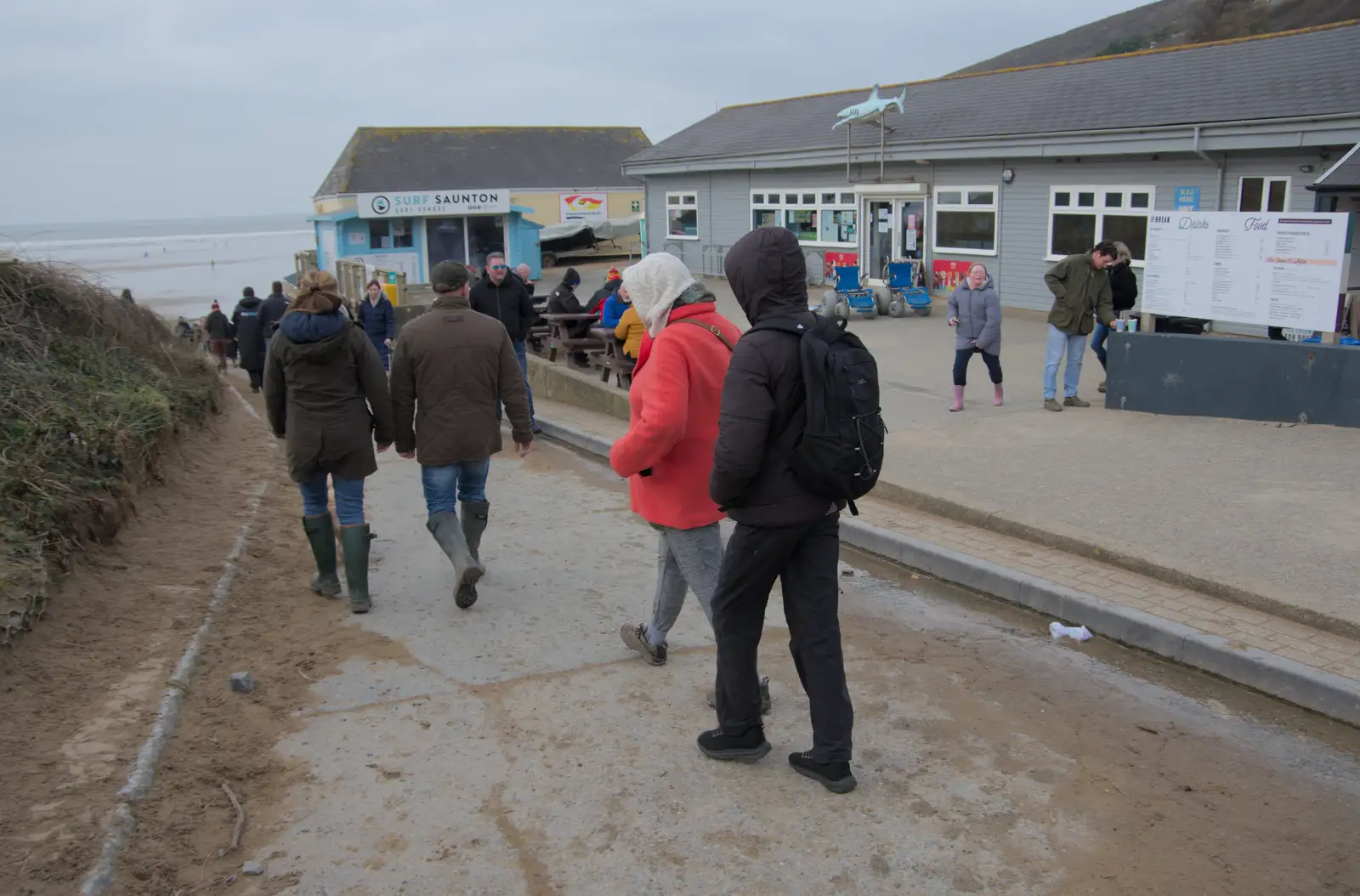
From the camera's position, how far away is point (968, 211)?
2020cm

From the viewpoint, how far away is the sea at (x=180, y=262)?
44.0m

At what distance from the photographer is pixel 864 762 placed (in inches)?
161

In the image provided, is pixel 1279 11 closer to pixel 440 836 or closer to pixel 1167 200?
pixel 1167 200

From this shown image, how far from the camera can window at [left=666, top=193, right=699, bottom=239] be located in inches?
1147

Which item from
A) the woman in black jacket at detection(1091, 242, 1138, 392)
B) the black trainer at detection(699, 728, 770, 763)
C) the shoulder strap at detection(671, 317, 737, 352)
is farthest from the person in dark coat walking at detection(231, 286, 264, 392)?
the black trainer at detection(699, 728, 770, 763)

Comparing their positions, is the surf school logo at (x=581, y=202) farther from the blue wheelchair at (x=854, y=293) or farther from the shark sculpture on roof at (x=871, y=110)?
the blue wheelchair at (x=854, y=293)

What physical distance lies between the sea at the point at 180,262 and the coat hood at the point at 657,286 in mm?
6993

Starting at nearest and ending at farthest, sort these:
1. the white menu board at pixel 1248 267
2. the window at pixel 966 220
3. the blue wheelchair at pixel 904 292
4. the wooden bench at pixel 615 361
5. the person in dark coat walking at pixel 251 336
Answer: the white menu board at pixel 1248 267
the wooden bench at pixel 615 361
the person in dark coat walking at pixel 251 336
the blue wheelchair at pixel 904 292
the window at pixel 966 220

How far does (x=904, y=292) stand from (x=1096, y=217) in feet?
11.0

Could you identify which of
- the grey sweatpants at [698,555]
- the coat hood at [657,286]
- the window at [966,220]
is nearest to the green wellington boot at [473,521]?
the grey sweatpants at [698,555]

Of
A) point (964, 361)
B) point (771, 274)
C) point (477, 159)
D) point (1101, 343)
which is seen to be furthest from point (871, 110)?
point (477, 159)

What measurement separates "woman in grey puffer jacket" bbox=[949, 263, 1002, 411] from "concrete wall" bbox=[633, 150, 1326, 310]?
726cm

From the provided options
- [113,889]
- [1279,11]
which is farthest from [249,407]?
[1279,11]

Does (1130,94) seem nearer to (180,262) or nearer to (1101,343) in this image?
(1101,343)
